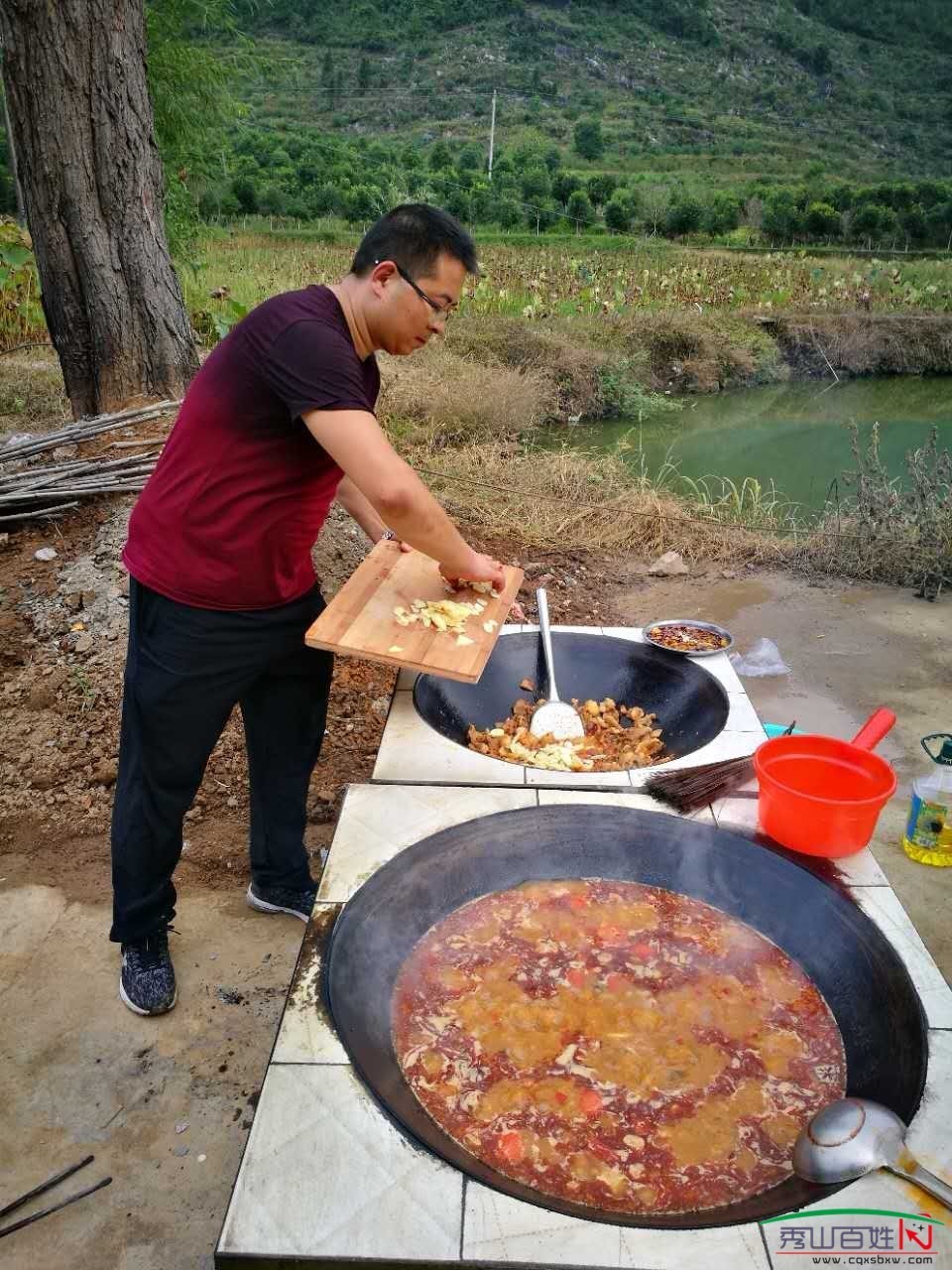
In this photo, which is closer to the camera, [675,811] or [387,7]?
[675,811]

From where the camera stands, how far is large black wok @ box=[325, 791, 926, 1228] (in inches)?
56.6

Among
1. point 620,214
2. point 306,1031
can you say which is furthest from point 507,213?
point 306,1031

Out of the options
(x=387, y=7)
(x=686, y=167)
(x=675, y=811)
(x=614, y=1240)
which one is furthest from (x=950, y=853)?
(x=387, y=7)

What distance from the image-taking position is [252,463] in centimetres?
193

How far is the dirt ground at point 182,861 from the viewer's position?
2016mm

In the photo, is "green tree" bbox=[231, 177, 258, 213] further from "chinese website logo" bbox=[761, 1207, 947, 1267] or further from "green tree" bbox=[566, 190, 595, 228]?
"chinese website logo" bbox=[761, 1207, 947, 1267]

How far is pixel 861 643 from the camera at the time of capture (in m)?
4.56

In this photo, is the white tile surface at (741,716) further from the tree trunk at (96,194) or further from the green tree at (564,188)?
the green tree at (564,188)

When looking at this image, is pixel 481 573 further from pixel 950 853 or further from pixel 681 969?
pixel 950 853

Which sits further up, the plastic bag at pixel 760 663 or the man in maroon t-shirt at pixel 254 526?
the man in maroon t-shirt at pixel 254 526

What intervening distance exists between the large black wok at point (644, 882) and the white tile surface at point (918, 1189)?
3cm

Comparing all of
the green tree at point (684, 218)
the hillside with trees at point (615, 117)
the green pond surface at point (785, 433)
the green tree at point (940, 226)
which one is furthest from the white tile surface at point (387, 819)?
the green tree at point (940, 226)

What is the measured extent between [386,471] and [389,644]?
53 cm

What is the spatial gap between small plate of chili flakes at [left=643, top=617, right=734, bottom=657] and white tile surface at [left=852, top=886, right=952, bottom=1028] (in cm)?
111
